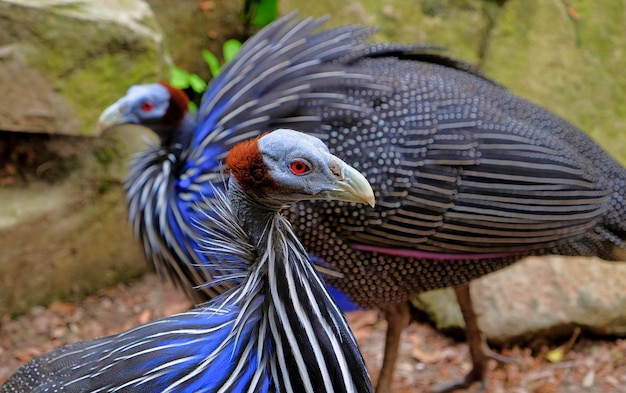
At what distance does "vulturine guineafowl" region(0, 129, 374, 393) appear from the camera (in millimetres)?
1500

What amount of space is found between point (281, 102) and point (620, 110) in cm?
222

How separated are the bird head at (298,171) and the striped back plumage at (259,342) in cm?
12

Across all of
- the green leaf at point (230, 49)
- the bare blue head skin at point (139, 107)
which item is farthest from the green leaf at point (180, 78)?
the bare blue head skin at point (139, 107)

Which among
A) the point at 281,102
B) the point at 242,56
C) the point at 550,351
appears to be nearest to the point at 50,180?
the point at 242,56

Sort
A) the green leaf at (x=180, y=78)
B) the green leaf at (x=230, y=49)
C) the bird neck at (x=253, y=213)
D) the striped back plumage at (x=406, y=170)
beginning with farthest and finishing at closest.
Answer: the green leaf at (x=230, y=49) → the green leaf at (x=180, y=78) → the striped back plumage at (x=406, y=170) → the bird neck at (x=253, y=213)

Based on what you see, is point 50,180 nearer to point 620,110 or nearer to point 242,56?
point 242,56

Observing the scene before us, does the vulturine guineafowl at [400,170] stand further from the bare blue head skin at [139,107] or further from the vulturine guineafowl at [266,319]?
the vulturine guineafowl at [266,319]

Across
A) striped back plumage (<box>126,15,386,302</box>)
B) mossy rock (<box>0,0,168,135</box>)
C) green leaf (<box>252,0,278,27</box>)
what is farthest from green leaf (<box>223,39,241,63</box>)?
striped back plumage (<box>126,15,386,302</box>)

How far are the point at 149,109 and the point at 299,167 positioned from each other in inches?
59.5

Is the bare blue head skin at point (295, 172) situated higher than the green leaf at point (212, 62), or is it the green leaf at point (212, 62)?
the green leaf at point (212, 62)

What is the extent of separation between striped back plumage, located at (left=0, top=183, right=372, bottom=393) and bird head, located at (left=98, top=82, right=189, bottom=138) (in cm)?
127

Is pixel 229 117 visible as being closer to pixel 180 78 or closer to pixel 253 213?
pixel 253 213

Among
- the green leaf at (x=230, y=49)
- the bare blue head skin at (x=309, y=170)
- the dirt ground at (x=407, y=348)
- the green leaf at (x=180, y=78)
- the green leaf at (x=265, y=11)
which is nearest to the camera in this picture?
the bare blue head skin at (x=309, y=170)

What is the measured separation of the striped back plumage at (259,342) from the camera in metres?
1.53
